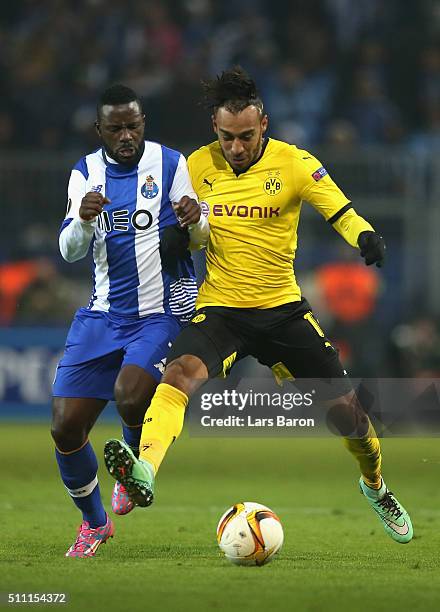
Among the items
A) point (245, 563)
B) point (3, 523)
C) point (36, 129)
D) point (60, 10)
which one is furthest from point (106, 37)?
point (245, 563)

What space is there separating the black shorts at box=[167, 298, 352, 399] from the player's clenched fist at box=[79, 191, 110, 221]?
805 mm

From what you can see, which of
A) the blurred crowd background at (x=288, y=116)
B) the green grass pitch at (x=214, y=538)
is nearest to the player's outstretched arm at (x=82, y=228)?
the green grass pitch at (x=214, y=538)

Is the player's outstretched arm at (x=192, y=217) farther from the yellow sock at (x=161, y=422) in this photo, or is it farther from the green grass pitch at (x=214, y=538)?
the green grass pitch at (x=214, y=538)

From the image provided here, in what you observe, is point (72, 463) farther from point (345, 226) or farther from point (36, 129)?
point (36, 129)

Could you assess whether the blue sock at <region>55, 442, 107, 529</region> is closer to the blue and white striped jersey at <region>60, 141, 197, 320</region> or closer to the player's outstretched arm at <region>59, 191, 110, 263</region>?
the blue and white striped jersey at <region>60, 141, 197, 320</region>

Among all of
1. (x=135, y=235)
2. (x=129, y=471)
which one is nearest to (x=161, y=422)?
(x=129, y=471)

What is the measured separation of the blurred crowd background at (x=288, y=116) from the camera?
49.2 ft

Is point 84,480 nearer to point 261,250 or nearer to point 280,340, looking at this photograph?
point 280,340

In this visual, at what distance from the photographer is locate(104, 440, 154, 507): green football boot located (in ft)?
18.6

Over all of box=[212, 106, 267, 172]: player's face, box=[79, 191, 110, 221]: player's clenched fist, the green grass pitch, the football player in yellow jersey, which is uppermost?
box=[212, 106, 267, 172]: player's face

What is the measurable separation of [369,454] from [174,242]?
5.41 feet

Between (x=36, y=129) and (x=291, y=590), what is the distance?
38.0ft

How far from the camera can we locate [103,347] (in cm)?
692

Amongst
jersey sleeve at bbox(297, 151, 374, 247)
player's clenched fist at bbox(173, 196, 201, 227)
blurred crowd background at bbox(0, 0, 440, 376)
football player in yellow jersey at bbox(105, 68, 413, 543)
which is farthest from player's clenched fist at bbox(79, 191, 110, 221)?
blurred crowd background at bbox(0, 0, 440, 376)
